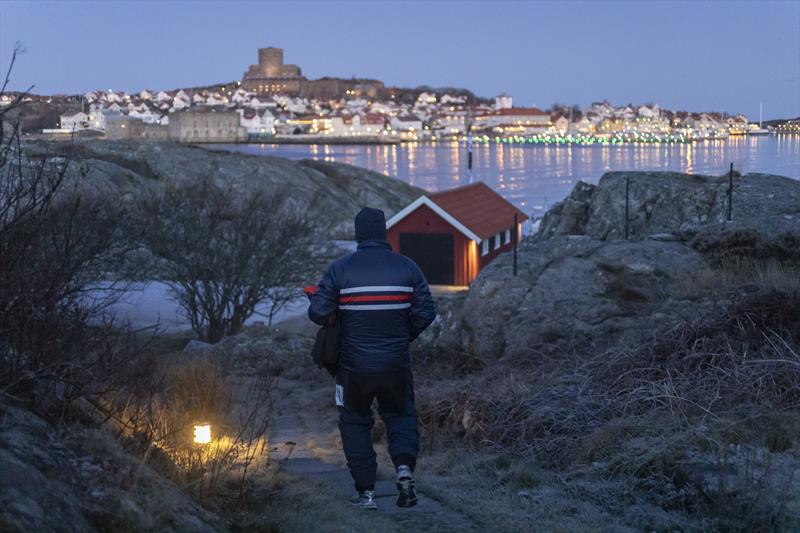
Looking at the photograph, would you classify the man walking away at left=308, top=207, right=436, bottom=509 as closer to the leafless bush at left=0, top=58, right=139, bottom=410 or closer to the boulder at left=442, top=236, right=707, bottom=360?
the leafless bush at left=0, top=58, right=139, bottom=410

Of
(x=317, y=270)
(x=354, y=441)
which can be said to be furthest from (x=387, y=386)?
(x=317, y=270)

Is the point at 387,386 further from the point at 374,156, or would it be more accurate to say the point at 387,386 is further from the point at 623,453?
the point at 374,156

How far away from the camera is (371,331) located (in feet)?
19.8

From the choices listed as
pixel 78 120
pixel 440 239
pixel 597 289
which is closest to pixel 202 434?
pixel 597 289

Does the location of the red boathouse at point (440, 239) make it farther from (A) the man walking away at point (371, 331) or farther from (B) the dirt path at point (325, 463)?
(A) the man walking away at point (371, 331)

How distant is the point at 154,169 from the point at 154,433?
6180cm

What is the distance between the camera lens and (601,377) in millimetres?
8578

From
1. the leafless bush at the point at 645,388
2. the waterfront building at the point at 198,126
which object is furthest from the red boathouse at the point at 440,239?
the waterfront building at the point at 198,126

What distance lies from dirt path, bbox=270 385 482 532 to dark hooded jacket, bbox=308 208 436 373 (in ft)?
2.91

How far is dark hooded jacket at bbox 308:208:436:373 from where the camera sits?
6.03 metres

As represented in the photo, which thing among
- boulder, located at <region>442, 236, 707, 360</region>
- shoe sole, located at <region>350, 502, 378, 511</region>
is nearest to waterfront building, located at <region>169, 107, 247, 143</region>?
boulder, located at <region>442, 236, 707, 360</region>

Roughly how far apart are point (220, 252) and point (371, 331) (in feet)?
58.8

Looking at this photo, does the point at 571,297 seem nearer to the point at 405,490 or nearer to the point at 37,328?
the point at 405,490

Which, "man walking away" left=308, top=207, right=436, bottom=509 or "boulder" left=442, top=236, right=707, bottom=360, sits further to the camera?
"boulder" left=442, top=236, right=707, bottom=360
